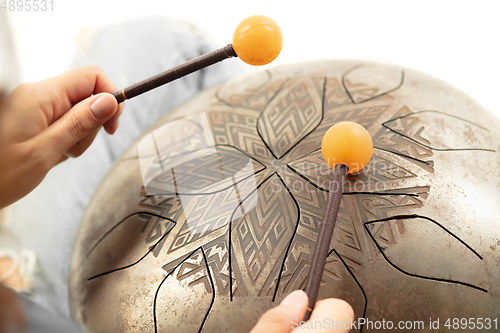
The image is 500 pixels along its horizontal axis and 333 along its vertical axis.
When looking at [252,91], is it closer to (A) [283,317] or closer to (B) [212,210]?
(B) [212,210]

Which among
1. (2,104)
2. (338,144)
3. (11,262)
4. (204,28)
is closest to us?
(2,104)

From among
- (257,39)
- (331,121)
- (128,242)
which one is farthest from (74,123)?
(331,121)

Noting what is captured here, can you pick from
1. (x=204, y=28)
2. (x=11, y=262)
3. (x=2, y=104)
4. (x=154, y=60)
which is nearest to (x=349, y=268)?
(x=2, y=104)

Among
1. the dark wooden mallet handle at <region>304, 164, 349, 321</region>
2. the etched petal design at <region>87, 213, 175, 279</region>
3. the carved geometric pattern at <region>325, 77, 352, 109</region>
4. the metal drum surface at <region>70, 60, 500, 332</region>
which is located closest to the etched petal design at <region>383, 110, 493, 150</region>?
the metal drum surface at <region>70, 60, 500, 332</region>

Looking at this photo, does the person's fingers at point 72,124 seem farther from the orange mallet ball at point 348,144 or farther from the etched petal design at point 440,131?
the etched petal design at point 440,131

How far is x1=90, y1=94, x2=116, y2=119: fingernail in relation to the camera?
680 millimetres

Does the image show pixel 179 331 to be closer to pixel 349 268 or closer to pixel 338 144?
pixel 349 268

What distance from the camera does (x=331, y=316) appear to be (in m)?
0.46

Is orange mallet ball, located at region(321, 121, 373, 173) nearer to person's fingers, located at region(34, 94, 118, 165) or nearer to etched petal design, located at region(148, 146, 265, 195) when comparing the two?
etched petal design, located at region(148, 146, 265, 195)

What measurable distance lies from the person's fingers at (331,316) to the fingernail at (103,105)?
516mm

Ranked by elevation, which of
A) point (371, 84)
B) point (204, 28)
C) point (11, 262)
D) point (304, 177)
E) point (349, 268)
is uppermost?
point (204, 28)

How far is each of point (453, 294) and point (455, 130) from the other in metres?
0.32

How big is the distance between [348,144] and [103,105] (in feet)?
1.52

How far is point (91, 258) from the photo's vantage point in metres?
0.73
